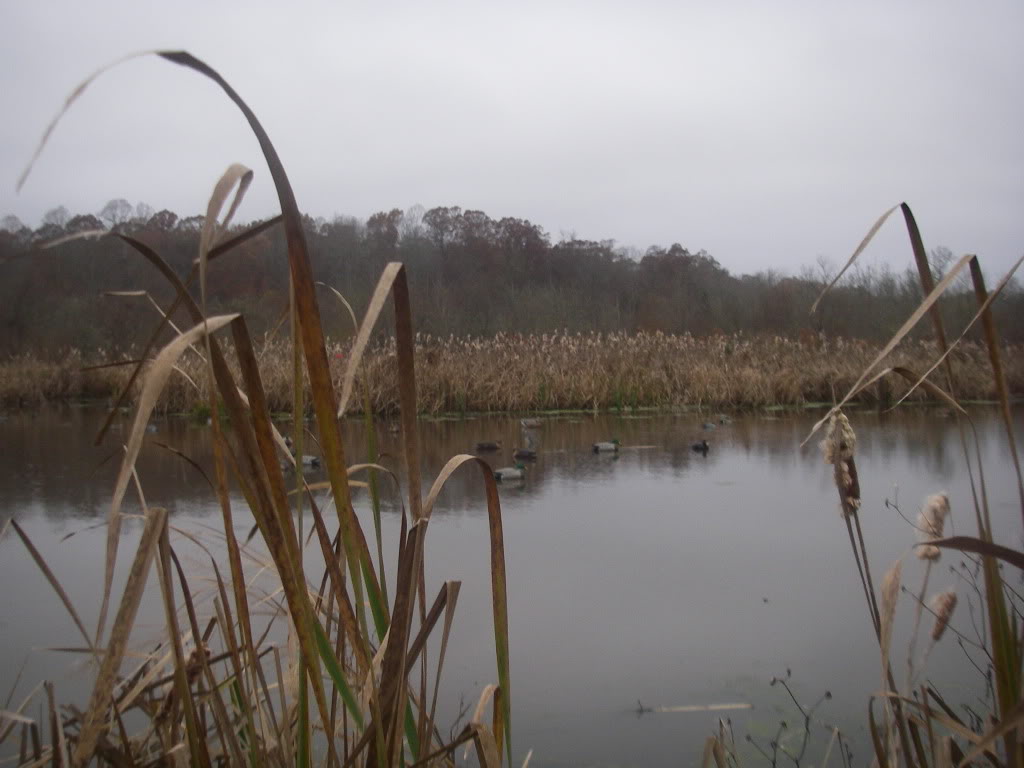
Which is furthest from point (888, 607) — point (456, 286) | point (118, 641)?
point (456, 286)

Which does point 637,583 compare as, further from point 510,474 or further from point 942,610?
point 510,474

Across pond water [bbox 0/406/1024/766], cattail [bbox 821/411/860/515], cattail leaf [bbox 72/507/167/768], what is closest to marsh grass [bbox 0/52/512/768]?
cattail leaf [bbox 72/507/167/768]

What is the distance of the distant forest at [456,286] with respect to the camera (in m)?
11.4

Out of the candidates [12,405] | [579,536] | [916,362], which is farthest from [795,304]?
[579,536]

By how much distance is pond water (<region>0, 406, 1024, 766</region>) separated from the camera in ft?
4.52

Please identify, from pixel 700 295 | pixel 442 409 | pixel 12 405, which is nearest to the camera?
pixel 442 409

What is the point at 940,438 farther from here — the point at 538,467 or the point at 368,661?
the point at 368,661

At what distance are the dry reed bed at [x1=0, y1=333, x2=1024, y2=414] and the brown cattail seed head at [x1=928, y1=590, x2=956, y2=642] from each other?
5825 mm

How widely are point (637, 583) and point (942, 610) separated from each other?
0.99 meters

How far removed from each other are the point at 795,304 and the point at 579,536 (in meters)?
15.1

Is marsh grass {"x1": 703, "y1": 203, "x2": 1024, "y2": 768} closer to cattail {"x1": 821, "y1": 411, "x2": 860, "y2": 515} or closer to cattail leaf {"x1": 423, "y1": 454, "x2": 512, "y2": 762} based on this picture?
cattail {"x1": 821, "y1": 411, "x2": 860, "y2": 515}

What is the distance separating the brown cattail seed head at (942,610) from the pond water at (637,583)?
0.31 meters

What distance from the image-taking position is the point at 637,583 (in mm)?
2002

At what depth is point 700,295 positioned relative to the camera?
19406 mm
